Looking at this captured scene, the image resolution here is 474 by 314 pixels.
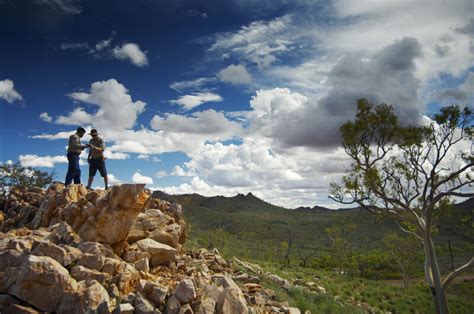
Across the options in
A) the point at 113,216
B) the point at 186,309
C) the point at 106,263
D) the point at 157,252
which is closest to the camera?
the point at 186,309

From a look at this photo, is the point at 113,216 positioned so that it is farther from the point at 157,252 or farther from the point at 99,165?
the point at 99,165

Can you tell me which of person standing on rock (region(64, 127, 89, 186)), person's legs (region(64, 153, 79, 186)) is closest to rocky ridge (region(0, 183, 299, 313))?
person's legs (region(64, 153, 79, 186))

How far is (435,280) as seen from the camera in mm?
20438

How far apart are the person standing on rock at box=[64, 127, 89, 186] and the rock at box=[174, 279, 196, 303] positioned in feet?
35.6

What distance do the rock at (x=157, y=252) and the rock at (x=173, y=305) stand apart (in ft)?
15.0

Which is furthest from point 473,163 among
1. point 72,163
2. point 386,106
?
point 72,163

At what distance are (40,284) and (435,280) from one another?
66.5 feet

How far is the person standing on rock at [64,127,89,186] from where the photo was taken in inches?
722

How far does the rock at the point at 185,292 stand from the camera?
10.4 meters

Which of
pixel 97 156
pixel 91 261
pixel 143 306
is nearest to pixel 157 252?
pixel 91 261

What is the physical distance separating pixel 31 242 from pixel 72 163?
6.92 metres

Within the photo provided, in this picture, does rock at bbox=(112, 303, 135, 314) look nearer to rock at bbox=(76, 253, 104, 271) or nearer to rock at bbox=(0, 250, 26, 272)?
rock at bbox=(76, 253, 104, 271)

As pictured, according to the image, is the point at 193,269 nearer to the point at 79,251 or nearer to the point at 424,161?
the point at 79,251

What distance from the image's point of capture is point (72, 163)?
18719 mm
